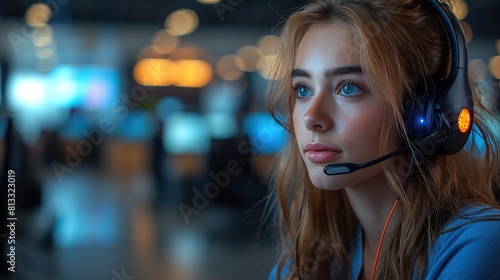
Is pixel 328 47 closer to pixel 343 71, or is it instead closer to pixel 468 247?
pixel 343 71

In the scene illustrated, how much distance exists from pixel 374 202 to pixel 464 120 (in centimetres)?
24

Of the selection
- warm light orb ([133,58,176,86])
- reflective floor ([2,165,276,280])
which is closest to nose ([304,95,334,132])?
reflective floor ([2,165,276,280])

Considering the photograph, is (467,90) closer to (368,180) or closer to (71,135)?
(368,180)

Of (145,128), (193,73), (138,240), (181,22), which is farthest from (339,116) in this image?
(145,128)

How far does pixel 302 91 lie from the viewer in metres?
1.17

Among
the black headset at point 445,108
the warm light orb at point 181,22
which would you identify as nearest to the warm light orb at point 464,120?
the black headset at point 445,108

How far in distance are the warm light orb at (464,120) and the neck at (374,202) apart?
178mm

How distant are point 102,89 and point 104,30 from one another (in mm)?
1609

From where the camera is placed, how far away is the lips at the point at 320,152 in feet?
3.53

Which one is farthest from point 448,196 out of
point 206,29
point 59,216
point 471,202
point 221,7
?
point 206,29

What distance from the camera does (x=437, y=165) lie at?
1124 mm

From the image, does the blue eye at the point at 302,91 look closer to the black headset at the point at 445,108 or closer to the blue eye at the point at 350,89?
the blue eye at the point at 350,89

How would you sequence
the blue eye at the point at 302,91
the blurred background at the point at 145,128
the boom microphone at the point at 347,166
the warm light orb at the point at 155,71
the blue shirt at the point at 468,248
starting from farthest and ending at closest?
the warm light orb at the point at 155,71, the blurred background at the point at 145,128, the blue eye at the point at 302,91, the boom microphone at the point at 347,166, the blue shirt at the point at 468,248

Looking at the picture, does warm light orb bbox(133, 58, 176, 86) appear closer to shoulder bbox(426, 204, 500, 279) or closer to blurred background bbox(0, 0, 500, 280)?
blurred background bbox(0, 0, 500, 280)
